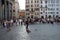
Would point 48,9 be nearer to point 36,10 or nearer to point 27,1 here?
point 36,10

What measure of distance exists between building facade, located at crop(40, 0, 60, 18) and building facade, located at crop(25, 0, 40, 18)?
150 inches

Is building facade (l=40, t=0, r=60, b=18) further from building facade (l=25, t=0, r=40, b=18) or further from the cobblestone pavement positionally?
the cobblestone pavement

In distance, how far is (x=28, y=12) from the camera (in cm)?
17350

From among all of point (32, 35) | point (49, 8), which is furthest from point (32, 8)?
point (32, 35)

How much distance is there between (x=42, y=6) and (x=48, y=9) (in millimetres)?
4553

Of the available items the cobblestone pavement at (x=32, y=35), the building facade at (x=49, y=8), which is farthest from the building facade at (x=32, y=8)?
the cobblestone pavement at (x=32, y=35)

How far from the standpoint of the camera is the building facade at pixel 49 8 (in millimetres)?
162875

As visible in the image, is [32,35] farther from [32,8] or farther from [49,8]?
[32,8]

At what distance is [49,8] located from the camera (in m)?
164

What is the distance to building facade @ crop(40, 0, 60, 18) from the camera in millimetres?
162875

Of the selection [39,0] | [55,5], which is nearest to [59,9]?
[55,5]

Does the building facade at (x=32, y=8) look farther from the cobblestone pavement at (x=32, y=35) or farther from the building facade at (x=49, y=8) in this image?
the cobblestone pavement at (x=32, y=35)

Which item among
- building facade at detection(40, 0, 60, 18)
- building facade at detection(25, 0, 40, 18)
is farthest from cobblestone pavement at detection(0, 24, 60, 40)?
building facade at detection(25, 0, 40, 18)

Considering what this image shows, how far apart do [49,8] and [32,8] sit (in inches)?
518
